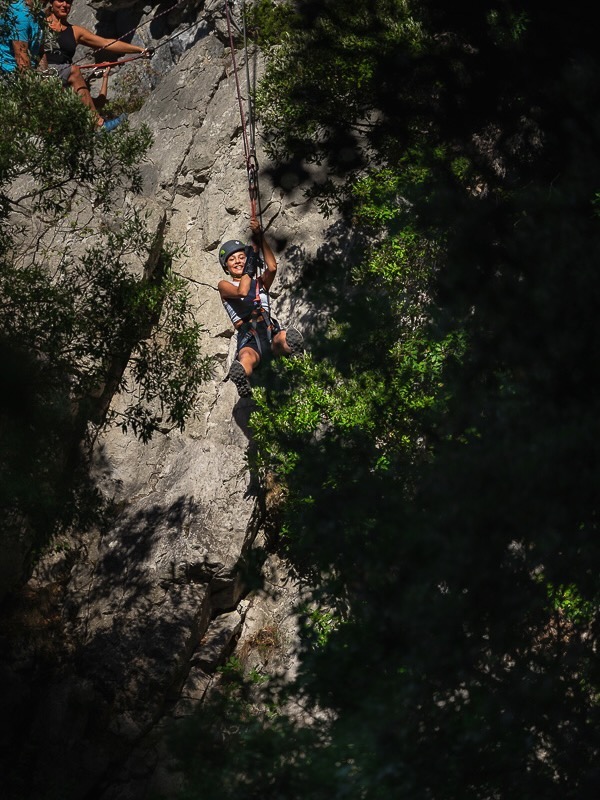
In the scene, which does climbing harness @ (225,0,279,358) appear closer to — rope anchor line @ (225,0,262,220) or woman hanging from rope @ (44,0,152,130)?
rope anchor line @ (225,0,262,220)

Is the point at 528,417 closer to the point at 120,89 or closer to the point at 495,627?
the point at 495,627

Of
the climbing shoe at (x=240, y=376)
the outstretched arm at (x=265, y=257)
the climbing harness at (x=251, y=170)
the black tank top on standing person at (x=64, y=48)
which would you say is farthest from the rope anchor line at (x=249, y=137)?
the black tank top on standing person at (x=64, y=48)

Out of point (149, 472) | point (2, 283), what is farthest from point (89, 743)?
point (2, 283)

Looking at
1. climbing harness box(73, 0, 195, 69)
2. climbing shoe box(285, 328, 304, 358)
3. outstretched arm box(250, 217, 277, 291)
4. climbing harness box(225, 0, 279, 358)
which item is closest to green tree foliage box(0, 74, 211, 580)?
climbing harness box(225, 0, 279, 358)

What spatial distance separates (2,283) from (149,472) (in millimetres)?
2881

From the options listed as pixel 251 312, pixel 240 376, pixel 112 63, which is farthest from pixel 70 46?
pixel 240 376

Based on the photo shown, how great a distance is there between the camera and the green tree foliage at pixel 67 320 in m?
8.45

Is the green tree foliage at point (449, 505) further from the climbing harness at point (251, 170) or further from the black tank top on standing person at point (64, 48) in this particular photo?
the black tank top on standing person at point (64, 48)

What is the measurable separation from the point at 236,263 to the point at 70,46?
5.56 m

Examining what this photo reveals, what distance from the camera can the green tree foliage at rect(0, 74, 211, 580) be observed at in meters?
8.45

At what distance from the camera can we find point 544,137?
10.1 metres

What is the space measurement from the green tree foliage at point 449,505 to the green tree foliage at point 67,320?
1.53 m

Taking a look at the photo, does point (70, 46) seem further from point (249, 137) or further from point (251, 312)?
point (251, 312)

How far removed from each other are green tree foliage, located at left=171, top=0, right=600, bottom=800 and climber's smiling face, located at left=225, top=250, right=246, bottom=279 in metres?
1.27
